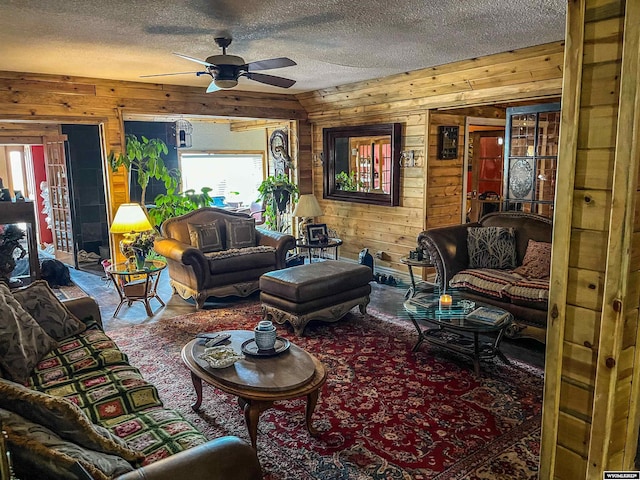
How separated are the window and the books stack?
7784 millimetres

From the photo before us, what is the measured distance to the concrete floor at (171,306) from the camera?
400 cm

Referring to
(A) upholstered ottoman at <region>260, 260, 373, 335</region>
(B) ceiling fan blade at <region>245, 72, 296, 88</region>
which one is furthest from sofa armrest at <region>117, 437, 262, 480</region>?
(B) ceiling fan blade at <region>245, 72, 296, 88</region>

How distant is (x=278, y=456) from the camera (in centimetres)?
258

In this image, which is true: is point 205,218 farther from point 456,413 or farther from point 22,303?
point 456,413

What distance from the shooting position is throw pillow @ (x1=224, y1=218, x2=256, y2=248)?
584 centimetres

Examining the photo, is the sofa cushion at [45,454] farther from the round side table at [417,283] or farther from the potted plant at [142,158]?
the potted plant at [142,158]

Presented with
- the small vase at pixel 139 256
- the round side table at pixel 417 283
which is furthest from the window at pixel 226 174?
the round side table at pixel 417 283

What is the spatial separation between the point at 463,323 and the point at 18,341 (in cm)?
277

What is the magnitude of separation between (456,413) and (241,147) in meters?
8.94

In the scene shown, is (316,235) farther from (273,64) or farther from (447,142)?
(273,64)

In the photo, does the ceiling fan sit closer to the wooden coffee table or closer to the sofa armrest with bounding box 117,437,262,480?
the wooden coffee table

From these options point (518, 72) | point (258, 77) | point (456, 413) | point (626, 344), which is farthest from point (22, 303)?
point (518, 72)

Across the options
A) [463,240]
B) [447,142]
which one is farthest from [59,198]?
[463,240]

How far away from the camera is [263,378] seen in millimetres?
2586
